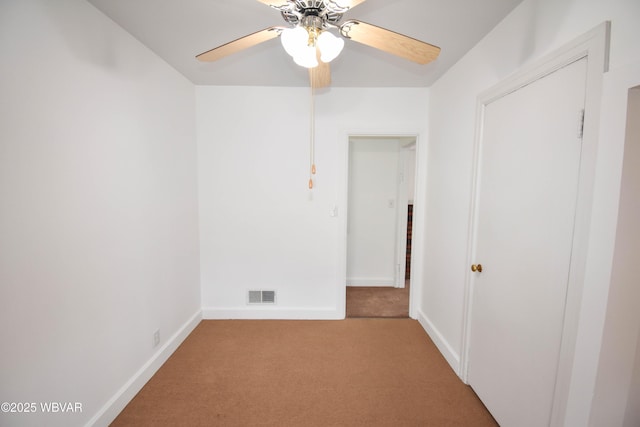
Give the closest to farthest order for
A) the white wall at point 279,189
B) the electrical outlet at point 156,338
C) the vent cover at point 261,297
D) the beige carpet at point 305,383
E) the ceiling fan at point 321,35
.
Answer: the ceiling fan at point 321,35 < the beige carpet at point 305,383 < the electrical outlet at point 156,338 < the white wall at point 279,189 < the vent cover at point 261,297

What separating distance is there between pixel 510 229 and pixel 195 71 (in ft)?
8.44

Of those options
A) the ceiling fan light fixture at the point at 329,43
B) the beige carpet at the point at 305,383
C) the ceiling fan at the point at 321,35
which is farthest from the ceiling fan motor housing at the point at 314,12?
the beige carpet at the point at 305,383

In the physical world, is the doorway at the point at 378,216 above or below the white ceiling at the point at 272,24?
below

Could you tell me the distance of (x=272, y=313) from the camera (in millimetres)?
2578

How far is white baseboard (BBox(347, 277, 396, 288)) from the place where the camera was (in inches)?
139

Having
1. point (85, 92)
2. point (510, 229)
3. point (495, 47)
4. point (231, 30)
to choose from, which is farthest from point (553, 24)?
point (85, 92)

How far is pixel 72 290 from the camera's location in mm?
1229

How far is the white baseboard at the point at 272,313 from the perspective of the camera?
2.57 metres

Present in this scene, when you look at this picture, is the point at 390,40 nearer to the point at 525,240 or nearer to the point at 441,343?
the point at 525,240

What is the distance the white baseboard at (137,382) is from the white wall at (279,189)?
0.45 metres

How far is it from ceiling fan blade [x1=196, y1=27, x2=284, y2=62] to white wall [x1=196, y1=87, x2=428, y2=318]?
3.96 feet

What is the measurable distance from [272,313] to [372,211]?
186 centimetres

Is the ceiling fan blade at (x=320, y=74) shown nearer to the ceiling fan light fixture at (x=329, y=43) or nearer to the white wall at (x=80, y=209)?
the ceiling fan light fixture at (x=329, y=43)

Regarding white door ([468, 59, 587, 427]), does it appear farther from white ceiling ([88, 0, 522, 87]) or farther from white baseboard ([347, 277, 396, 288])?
white baseboard ([347, 277, 396, 288])
